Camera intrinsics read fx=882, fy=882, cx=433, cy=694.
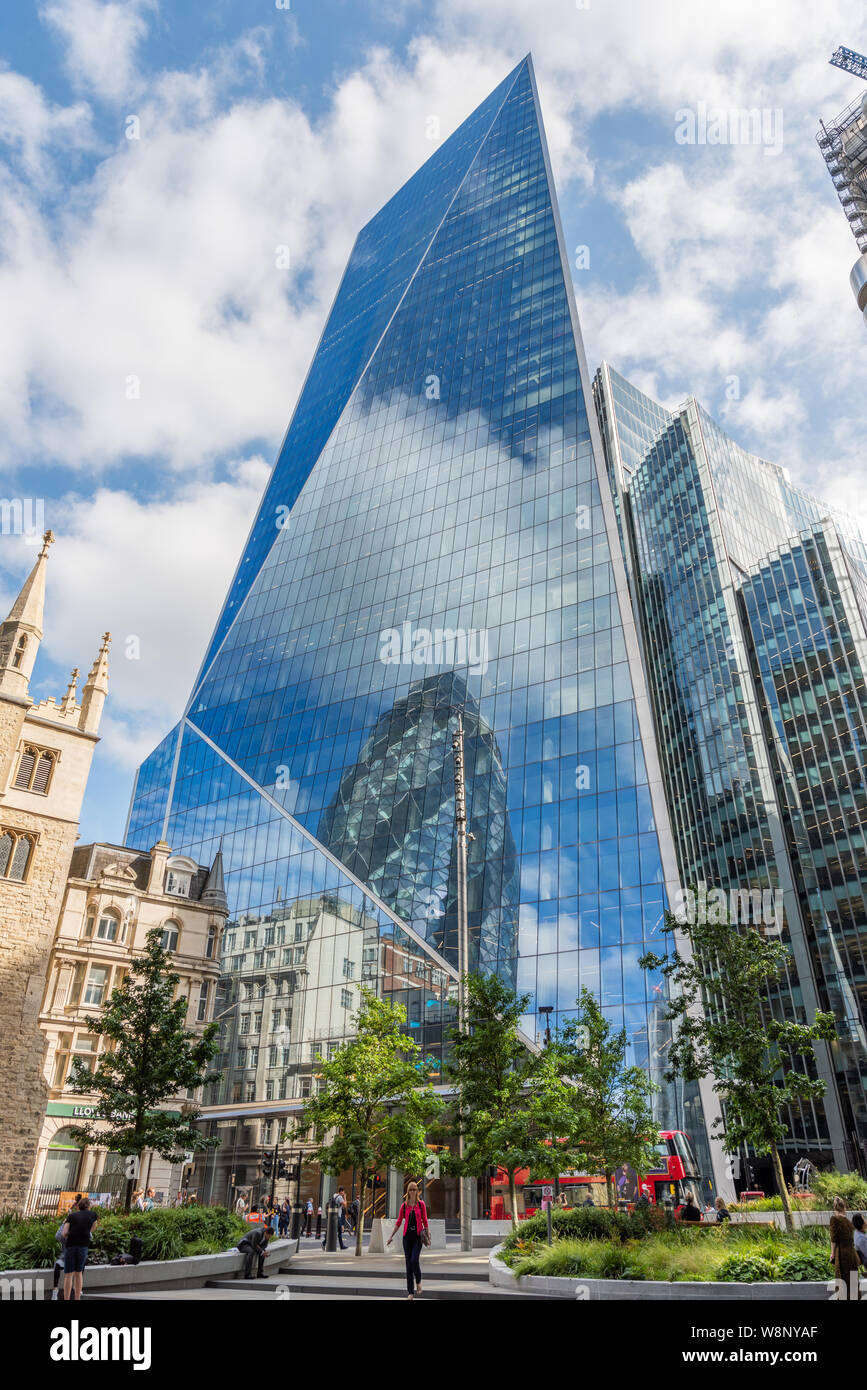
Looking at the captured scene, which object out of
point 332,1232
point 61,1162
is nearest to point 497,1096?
point 332,1232

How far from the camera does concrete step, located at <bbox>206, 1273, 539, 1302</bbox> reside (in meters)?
15.8

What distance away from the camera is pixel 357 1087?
3097cm

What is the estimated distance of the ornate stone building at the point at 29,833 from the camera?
3578cm

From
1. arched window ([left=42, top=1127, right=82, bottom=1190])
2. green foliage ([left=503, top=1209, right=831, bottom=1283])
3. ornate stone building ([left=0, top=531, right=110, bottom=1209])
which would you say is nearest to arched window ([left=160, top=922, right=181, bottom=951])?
arched window ([left=42, top=1127, right=82, bottom=1190])

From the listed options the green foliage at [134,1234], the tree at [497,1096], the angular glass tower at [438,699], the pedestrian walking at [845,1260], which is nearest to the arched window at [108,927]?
the angular glass tower at [438,699]

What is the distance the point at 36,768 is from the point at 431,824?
22.9 m

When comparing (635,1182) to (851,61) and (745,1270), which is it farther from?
(851,61)

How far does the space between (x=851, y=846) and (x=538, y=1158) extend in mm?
48451

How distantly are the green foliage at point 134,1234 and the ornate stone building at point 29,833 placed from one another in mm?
16140

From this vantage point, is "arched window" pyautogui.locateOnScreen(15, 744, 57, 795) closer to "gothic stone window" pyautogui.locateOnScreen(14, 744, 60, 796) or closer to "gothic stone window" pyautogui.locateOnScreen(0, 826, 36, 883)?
"gothic stone window" pyautogui.locateOnScreen(14, 744, 60, 796)

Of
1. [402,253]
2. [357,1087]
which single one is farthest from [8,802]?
[402,253]

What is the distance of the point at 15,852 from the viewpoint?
4009 cm
